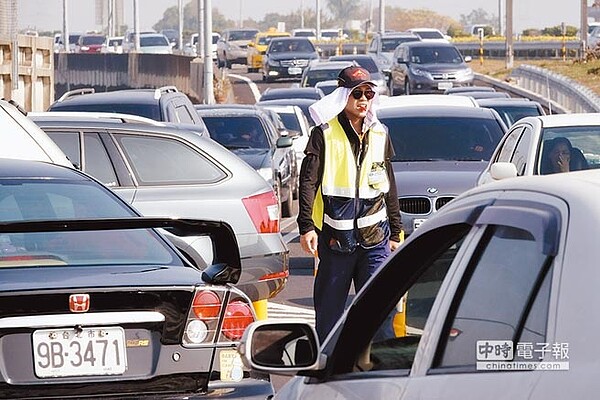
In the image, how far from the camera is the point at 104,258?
22.7 ft

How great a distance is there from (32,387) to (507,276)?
127 inches

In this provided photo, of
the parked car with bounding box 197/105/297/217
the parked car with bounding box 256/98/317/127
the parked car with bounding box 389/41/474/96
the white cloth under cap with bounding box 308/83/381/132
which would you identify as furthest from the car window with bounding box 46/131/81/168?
the parked car with bounding box 389/41/474/96

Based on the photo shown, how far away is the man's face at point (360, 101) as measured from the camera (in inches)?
343

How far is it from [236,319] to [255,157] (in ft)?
46.9

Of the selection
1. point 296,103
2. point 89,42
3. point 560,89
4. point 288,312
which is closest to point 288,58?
point 560,89

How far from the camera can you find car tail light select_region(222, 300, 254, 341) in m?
6.75

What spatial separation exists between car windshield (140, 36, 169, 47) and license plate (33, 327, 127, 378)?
7471 cm

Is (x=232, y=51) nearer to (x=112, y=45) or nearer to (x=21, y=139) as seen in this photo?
(x=112, y=45)

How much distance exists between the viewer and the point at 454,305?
12.0 ft

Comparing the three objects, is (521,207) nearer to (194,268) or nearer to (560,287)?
(560,287)

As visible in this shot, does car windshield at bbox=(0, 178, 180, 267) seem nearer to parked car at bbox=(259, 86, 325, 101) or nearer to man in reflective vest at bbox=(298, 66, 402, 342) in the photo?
man in reflective vest at bbox=(298, 66, 402, 342)

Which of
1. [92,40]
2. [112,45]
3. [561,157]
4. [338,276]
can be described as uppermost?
[92,40]

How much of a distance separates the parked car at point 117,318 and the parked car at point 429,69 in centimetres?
3972

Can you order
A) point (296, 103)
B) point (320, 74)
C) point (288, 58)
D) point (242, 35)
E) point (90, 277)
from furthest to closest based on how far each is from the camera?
point (242, 35) → point (288, 58) → point (320, 74) → point (296, 103) → point (90, 277)
